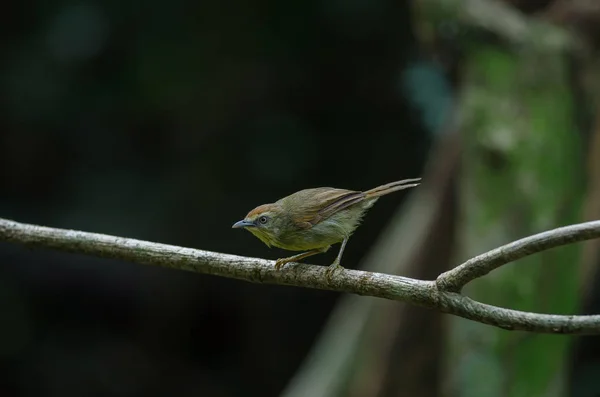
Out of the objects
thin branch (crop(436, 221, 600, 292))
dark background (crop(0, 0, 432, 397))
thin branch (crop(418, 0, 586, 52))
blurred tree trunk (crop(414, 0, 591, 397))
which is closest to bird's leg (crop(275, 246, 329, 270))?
thin branch (crop(436, 221, 600, 292))

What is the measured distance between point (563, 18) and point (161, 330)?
5.20 metres

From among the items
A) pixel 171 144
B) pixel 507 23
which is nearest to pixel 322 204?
pixel 507 23

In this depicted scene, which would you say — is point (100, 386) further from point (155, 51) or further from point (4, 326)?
point (155, 51)

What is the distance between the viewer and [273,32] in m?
8.12

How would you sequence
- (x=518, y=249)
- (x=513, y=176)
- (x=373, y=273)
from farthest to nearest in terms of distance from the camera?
(x=513, y=176) < (x=373, y=273) < (x=518, y=249)

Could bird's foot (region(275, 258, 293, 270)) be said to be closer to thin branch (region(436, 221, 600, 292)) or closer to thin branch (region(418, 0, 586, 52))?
thin branch (region(436, 221, 600, 292))

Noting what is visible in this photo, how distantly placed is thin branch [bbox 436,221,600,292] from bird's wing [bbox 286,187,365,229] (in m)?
1.04

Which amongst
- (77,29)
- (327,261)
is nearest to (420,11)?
(327,261)

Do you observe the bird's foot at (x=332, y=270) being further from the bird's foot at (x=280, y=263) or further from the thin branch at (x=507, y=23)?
the thin branch at (x=507, y=23)

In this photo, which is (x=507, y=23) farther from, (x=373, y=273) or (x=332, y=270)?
(x=373, y=273)

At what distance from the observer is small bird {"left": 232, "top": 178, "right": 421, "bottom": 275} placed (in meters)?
3.37

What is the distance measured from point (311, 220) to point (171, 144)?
526cm

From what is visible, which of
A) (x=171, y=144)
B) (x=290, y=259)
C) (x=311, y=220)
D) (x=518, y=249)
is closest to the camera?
(x=518, y=249)

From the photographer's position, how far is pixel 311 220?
3373mm
